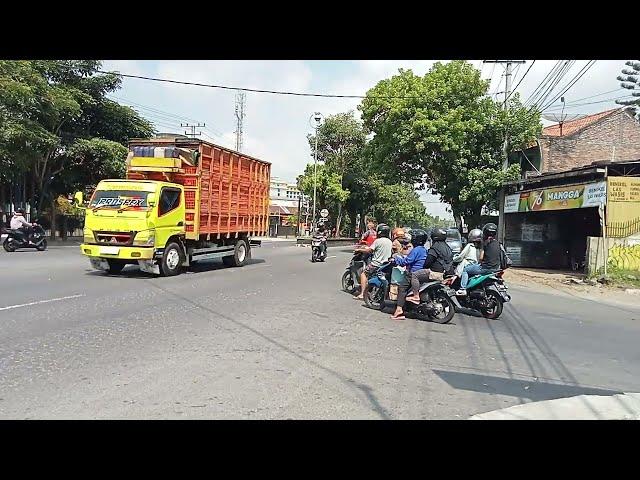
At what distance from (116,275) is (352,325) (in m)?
7.76

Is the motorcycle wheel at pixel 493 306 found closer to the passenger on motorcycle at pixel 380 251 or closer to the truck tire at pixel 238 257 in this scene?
the passenger on motorcycle at pixel 380 251

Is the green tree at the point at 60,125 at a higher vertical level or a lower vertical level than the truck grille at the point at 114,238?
higher

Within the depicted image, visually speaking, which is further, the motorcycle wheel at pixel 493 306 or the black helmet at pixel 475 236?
the black helmet at pixel 475 236

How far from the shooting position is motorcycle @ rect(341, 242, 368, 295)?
1336 cm

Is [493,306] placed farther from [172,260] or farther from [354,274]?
[172,260]

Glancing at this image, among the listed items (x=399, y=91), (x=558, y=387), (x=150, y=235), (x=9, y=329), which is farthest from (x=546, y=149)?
(x=9, y=329)

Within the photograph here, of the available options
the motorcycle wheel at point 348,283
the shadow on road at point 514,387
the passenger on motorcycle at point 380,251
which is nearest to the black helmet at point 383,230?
the passenger on motorcycle at point 380,251

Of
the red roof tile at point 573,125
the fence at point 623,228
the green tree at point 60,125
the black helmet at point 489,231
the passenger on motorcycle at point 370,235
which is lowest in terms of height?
the passenger on motorcycle at point 370,235

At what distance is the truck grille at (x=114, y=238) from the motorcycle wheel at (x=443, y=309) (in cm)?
748

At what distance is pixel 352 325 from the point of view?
9.38 m

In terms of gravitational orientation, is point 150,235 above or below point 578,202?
below

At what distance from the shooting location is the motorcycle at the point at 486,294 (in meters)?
10.9
